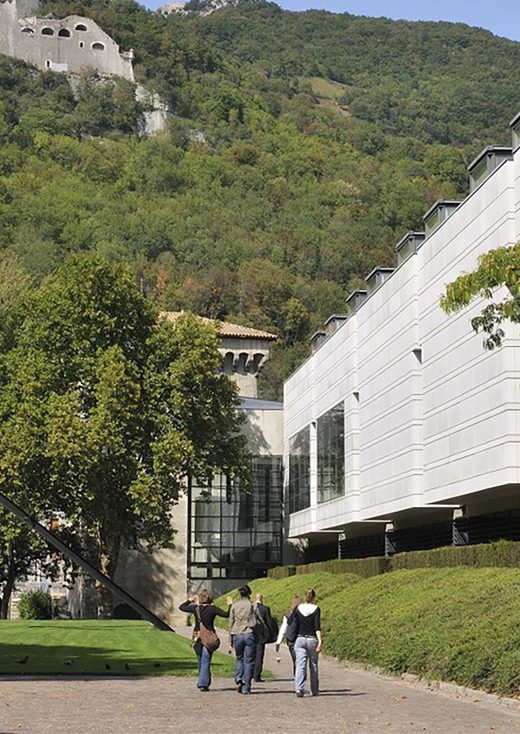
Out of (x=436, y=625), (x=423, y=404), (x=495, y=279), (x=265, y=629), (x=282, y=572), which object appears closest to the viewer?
(x=495, y=279)

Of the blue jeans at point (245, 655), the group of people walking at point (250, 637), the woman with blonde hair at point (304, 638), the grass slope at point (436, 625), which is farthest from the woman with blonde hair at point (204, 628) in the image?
the grass slope at point (436, 625)

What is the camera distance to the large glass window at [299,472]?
66.6m

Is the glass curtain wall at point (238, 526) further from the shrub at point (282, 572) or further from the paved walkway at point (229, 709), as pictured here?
the paved walkway at point (229, 709)

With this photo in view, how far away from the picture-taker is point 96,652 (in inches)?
1404

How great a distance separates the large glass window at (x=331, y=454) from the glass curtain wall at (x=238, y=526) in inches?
402

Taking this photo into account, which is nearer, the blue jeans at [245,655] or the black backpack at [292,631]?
the black backpack at [292,631]

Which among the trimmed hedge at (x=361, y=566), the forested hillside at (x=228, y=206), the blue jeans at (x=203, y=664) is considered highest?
the forested hillside at (x=228, y=206)

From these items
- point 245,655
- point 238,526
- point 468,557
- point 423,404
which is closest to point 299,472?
point 238,526

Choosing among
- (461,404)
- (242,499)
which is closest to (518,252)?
(461,404)

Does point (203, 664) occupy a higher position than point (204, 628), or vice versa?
point (204, 628)

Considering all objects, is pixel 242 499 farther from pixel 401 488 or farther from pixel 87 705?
pixel 87 705

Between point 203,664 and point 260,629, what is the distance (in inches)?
46.6

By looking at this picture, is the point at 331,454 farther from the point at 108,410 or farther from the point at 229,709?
the point at 229,709

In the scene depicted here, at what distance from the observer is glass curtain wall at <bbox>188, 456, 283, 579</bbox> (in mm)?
72562
